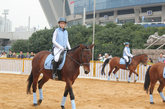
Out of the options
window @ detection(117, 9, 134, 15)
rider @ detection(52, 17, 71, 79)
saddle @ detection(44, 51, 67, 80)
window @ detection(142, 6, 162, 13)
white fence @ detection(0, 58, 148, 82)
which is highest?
window @ detection(117, 9, 134, 15)

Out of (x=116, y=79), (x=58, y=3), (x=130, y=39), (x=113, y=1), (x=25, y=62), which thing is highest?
(x=58, y=3)

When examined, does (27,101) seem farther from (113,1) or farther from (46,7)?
(46,7)

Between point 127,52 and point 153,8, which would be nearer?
point 127,52

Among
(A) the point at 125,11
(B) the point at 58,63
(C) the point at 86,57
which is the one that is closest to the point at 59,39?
(B) the point at 58,63

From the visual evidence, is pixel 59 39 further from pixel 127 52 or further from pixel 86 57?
pixel 127 52

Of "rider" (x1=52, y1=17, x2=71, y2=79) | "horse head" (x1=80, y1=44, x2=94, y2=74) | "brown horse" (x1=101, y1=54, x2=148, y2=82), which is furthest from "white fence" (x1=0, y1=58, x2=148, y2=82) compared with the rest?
"horse head" (x1=80, y1=44, x2=94, y2=74)

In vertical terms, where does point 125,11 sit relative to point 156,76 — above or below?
above

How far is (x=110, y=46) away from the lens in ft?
112

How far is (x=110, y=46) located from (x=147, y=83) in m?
24.9

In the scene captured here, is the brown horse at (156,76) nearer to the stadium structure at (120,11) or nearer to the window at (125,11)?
the stadium structure at (120,11)

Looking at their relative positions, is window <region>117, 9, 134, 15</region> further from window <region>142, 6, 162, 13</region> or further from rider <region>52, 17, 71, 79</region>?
rider <region>52, 17, 71, 79</region>

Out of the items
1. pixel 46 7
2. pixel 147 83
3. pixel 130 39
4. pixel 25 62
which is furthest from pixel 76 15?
pixel 147 83

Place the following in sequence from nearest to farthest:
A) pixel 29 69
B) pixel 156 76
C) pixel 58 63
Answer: pixel 58 63
pixel 156 76
pixel 29 69

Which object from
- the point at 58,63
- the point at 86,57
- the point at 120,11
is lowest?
the point at 58,63
